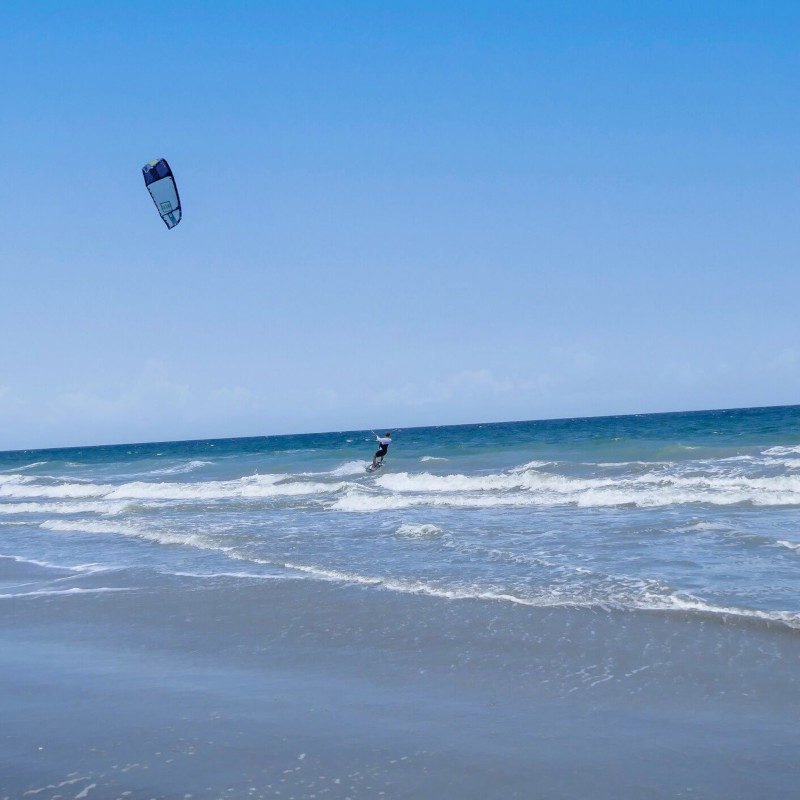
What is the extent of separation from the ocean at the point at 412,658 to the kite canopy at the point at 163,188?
5.17 metres

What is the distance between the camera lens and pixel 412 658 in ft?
22.1

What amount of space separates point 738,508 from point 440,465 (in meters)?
18.1

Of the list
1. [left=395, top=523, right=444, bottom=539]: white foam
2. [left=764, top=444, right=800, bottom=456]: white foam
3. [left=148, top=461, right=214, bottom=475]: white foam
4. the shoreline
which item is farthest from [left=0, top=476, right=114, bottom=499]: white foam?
the shoreline

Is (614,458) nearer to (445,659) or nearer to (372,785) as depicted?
(445,659)

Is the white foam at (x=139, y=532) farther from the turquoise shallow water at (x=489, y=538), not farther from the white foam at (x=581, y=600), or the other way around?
the white foam at (x=581, y=600)

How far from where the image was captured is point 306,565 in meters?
11.0

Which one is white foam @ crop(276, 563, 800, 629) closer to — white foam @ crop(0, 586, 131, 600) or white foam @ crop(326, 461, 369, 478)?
white foam @ crop(0, 586, 131, 600)

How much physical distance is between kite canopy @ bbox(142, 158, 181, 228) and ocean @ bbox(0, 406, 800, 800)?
5.17 metres

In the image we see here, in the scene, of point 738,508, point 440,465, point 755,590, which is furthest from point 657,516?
point 440,465

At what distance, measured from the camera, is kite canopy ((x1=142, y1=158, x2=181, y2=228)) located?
12.9 meters

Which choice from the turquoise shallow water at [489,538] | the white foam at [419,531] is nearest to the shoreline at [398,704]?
the turquoise shallow water at [489,538]

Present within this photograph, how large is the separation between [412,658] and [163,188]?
8.99 metres

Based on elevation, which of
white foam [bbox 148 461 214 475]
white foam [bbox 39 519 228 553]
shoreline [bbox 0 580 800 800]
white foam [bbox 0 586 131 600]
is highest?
white foam [bbox 148 461 214 475]

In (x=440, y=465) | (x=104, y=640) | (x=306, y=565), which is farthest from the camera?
(x=440, y=465)
